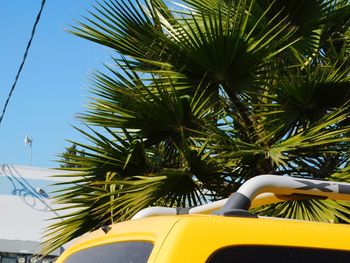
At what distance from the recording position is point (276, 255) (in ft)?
6.41

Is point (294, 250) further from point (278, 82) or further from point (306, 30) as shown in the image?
point (306, 30)

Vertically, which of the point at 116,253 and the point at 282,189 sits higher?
the point at 282,189

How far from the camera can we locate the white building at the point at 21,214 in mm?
21312

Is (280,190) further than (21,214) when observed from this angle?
No

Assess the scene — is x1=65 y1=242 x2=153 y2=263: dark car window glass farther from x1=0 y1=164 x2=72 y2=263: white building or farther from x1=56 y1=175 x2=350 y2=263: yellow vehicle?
x1=0 y1=164 x2=72 y2=263: white building

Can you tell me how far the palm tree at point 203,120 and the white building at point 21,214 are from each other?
14593 millimetres

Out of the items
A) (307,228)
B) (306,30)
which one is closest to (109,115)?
(306,30)

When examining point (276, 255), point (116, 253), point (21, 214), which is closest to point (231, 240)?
point (276, 255)

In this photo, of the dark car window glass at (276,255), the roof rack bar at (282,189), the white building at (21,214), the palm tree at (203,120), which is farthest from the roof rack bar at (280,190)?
the white building at (21,214)

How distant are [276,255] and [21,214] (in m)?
20.4

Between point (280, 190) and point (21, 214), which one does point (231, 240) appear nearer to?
point (280, 190)

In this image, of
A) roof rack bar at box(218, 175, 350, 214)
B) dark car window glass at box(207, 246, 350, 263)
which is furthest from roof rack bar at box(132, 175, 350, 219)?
dark car window glass at box(207, 246, 350, 263)

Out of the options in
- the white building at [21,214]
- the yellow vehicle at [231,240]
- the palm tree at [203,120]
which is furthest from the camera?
the white building at [21,214]

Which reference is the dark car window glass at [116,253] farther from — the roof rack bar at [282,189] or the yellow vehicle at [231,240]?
the roof rack bar at [282,189]
